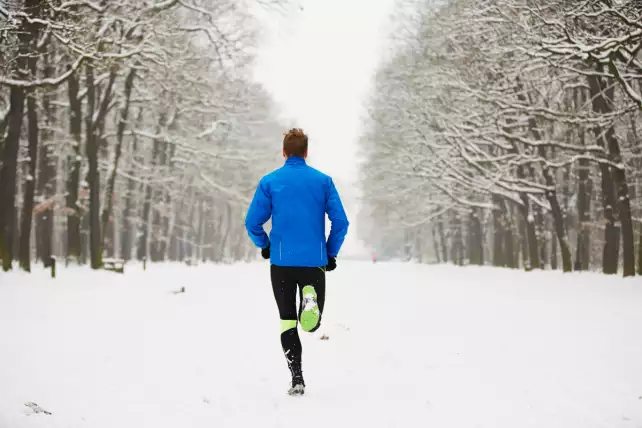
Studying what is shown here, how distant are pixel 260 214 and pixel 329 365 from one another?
2088mm

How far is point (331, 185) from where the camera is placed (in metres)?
4.70

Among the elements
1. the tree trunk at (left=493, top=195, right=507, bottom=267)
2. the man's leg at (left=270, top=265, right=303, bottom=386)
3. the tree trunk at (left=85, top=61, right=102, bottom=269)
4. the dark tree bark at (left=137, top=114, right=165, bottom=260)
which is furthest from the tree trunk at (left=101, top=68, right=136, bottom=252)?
the man's leg at (left=270, top=265, right=303, bottom=386)

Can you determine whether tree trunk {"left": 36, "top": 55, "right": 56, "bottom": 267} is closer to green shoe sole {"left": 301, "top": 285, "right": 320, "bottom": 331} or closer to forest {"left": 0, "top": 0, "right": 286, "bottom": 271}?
forest {"left": 0, "top": 0, "right": 286, "bottom": 271}

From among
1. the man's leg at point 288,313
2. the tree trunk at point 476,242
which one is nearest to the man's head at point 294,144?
the man's leg at point 288,313

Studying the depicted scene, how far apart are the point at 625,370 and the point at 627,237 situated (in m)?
12.0

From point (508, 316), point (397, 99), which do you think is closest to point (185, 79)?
point (397, 99)

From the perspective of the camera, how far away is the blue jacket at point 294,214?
4.54m

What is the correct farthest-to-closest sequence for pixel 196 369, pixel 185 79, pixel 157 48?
pixel 185 79 → pixel 157 48 → pixel 196 369

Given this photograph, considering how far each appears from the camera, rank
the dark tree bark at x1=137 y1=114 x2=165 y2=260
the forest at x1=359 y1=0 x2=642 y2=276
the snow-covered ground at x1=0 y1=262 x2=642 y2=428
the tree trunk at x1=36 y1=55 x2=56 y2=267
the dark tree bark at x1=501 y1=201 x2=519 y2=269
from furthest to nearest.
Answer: the dark tree bark at x1=137 y1=114 x2=165 y2=260
the dark tree bark at x1=501 y1=201 x2=519 y2=269
the tree trunk at x1=36 y1=55 x2=56 y2=267
the forest at x1=359 y1=0 x2=642 y2=276
the snow-covered ground at x1=0 y1=262 x2=642 y2=428

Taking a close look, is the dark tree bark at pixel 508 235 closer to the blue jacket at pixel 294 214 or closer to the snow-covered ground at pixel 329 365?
the snow-covered ground at pixel 329 365

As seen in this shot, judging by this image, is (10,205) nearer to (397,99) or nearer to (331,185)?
(331,185)

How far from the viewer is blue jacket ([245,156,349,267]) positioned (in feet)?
14.9

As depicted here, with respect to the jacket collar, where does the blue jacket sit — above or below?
below

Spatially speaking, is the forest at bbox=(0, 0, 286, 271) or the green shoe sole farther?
the forest at bbox=(0, 0, 286, 271)
